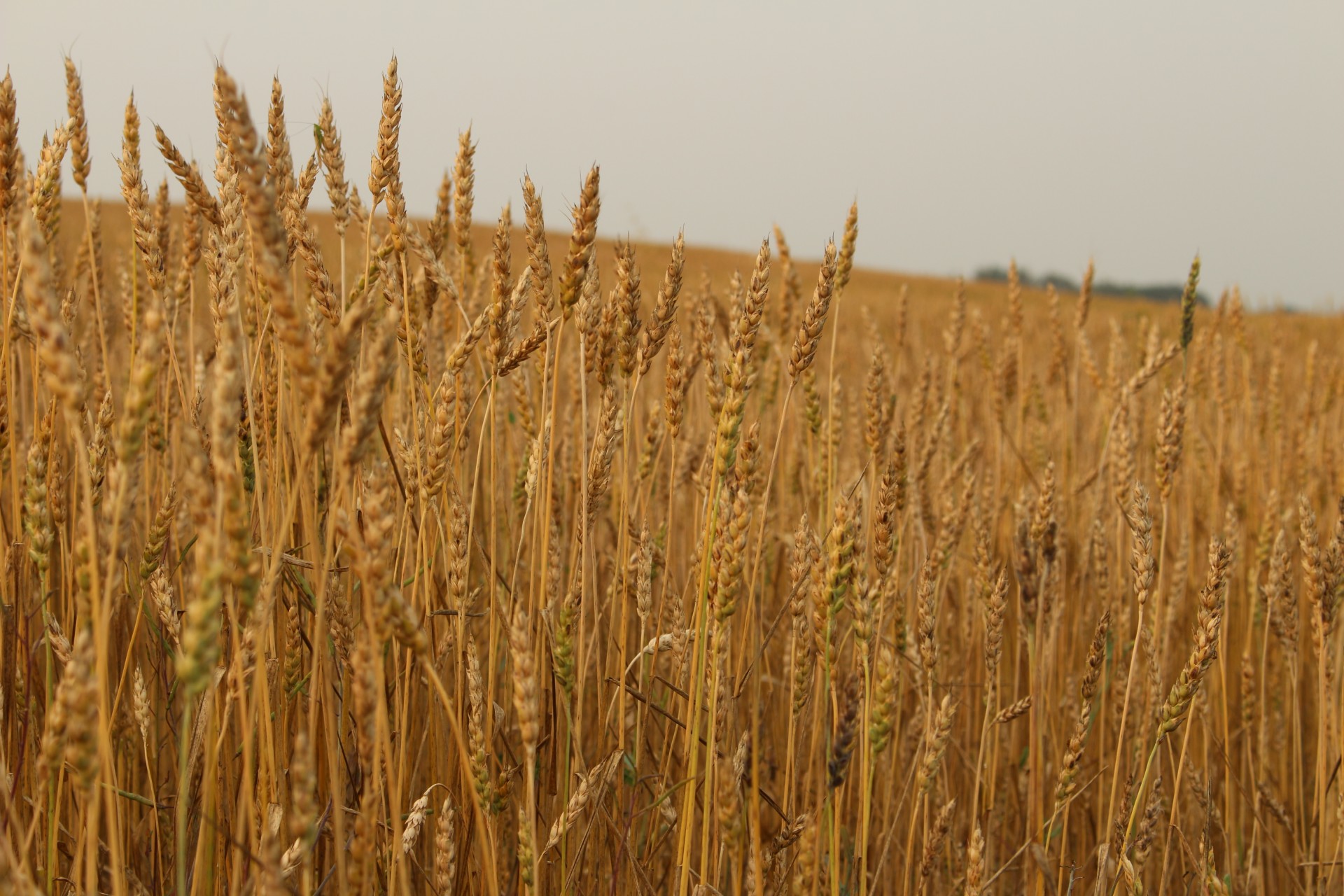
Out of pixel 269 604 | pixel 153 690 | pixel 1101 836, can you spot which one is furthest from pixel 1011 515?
pixel 269 604

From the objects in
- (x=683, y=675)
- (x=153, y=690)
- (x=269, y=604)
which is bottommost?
(x=153, y=690)

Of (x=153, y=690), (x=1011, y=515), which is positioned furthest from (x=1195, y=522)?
(x=153, y=690)

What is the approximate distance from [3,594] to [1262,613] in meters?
2.61

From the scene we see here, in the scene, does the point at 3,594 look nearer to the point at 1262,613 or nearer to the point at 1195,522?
the point at 1262,613

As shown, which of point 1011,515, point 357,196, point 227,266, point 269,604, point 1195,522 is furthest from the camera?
point 1195,522

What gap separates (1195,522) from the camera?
337 centimetres

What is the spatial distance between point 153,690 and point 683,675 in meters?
0.95

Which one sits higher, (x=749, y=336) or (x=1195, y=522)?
(x=749, y=336)

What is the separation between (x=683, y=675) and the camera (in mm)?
1380

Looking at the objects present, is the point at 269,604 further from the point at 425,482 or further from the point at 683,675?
the point at 683,675

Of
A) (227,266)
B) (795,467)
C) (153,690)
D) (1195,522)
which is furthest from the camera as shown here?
(1195,522)

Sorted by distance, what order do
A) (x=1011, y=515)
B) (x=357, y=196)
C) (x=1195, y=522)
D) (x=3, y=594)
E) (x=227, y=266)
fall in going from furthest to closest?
(x=1195, y=522), (x=1011, y=515), (x=357, y=196), (x=3, y=594), (x=227, y=266)

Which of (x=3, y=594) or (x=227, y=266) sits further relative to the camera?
(x=3, y=594)

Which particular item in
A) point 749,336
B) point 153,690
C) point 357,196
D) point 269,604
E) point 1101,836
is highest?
point 357,196
